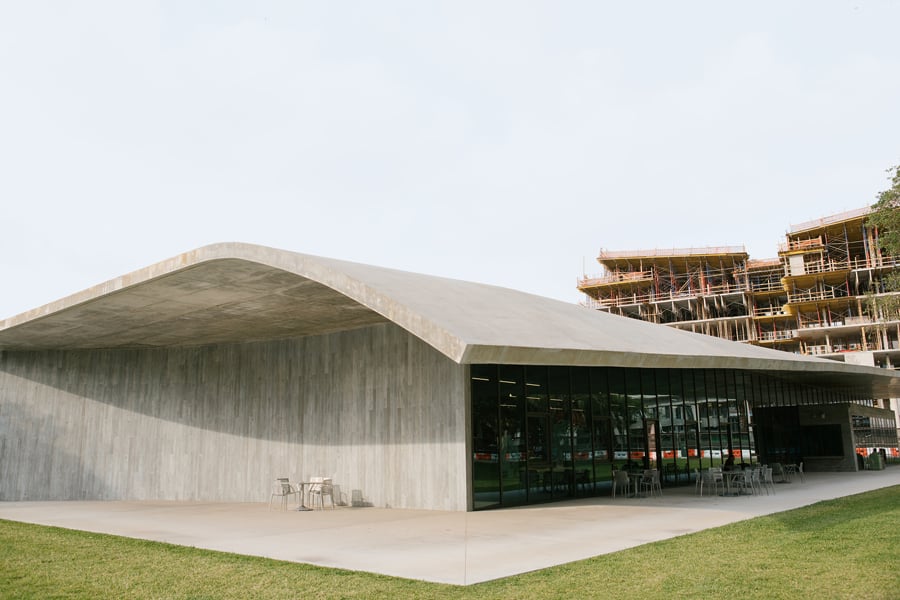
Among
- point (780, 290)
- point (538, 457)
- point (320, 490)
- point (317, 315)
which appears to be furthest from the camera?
point (780, 290)

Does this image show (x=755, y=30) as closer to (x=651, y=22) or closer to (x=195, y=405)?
(x=651, y=22)

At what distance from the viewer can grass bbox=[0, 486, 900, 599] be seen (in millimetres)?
6668

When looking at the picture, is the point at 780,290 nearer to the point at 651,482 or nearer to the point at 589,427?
the point at 589,427

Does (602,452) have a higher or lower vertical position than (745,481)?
higher

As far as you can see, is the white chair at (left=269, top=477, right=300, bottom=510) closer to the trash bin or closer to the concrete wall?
the concrete wall

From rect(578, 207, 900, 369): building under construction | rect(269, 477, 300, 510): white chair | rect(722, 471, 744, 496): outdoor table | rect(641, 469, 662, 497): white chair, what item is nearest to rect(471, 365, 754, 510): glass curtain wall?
rect(641, 469, 662, 497): white chair

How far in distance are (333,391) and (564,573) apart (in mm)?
10925

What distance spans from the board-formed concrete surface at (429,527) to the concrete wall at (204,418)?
4.16 ft

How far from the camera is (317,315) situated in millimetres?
15336

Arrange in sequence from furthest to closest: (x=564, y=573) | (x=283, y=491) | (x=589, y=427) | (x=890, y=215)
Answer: (x=890, y=215) < (x=589, y=427) < (x=283, y=491) < (x=564, y=573)

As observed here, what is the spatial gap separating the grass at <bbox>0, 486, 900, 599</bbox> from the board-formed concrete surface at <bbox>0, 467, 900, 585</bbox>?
1.79 feet

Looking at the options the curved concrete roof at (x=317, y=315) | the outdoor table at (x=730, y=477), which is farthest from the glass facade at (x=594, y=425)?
the outdoor table at (x=730, y=477)

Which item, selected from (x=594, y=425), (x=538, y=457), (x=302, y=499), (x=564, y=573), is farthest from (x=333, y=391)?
(x=564, y=573)

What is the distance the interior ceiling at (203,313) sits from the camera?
12367 millimetres
